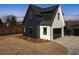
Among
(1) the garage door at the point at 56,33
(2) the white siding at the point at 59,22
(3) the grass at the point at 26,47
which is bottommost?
(3) the grass at the point at 26,47

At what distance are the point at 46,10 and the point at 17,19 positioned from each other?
0.44 metres

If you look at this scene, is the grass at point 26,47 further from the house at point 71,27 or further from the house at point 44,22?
the house at point 71,27

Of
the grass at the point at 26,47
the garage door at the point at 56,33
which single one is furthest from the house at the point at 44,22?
the grass at the point at 26,47

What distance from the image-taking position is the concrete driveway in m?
4.59

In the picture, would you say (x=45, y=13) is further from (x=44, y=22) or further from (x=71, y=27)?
(x=71, y=27)

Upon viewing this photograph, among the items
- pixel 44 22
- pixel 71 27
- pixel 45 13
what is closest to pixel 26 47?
pixel 44 22

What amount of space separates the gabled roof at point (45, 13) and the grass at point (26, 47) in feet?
0.95

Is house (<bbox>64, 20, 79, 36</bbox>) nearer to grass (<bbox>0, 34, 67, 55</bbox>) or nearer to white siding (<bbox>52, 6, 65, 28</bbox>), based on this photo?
white siding (<bbox>52, 6, 65, 28</bbox>)

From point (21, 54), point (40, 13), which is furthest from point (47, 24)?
point (21, 54)

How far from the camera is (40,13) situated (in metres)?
4.62

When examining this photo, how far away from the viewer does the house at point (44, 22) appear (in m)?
4.59
